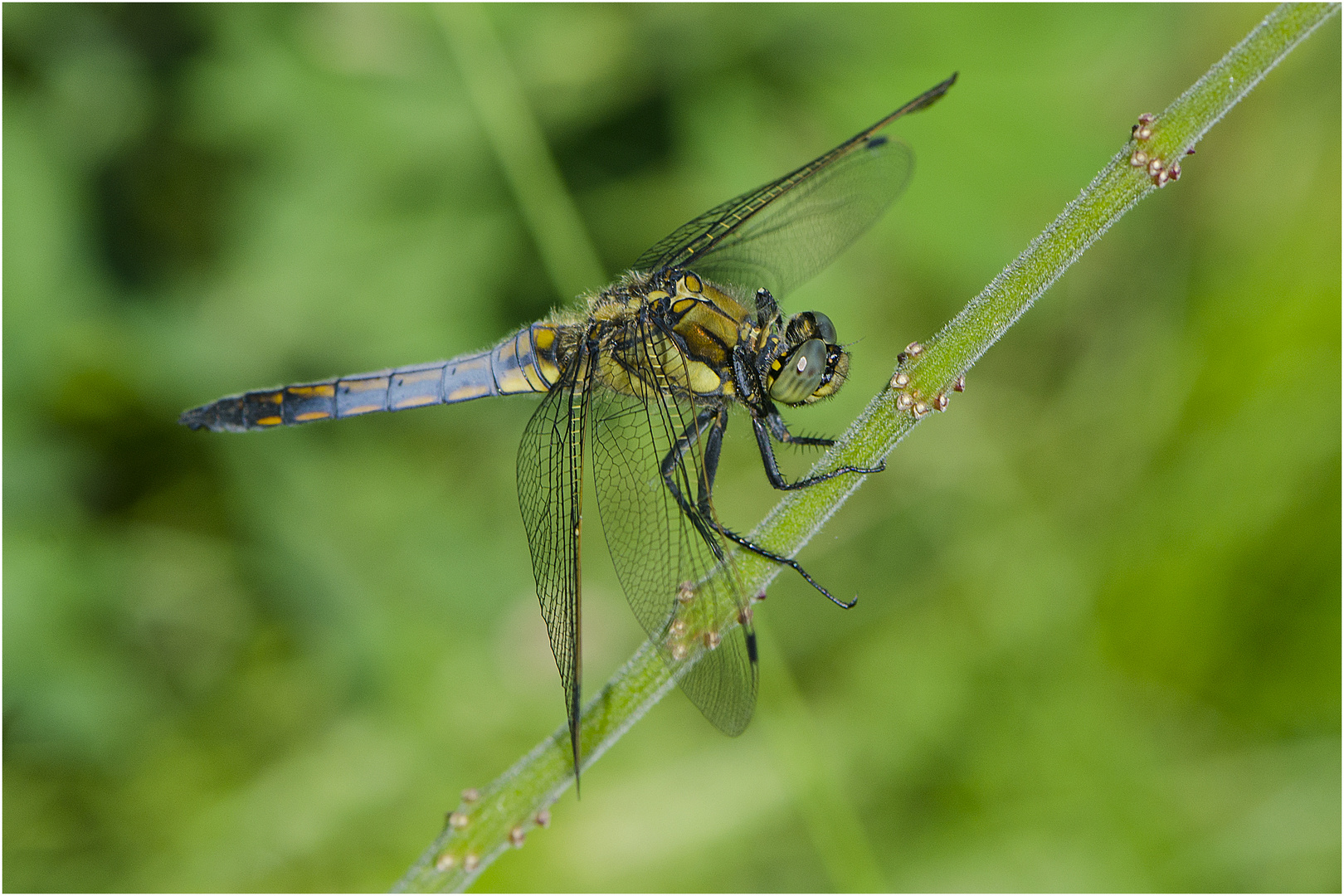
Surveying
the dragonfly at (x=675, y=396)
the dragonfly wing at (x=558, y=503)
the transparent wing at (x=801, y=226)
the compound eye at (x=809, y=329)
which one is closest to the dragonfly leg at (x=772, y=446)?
the dragonfly at (x=675, y=396)

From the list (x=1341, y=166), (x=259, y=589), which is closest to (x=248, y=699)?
(x=259, y=589)

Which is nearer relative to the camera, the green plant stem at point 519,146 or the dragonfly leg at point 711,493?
the dragonfly leg at point 711,493

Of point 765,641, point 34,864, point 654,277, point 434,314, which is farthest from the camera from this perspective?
point 434,314

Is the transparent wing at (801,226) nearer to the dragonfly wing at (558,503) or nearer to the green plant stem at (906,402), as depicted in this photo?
the dragonfly wing at (558,503)

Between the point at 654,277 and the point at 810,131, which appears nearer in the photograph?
the point at 654,277

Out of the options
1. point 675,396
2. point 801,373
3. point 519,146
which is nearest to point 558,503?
point 675,396

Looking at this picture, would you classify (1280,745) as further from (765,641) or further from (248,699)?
(248,699)
